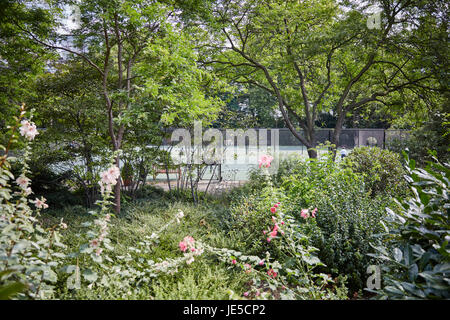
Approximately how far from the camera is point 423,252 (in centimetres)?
142

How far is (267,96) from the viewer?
75.5ft

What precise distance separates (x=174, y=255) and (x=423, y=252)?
82.4 inches

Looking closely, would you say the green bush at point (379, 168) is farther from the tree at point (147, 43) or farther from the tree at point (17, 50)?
the tree at point (17, 50)

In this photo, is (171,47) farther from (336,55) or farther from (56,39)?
(336,55)

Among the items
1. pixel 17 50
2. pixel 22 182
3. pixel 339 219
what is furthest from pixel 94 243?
pixel 17 50

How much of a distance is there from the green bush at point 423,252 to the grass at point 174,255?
925 mm

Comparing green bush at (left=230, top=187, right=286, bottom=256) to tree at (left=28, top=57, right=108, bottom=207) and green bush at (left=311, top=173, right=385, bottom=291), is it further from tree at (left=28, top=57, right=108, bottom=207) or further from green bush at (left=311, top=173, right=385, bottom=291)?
tree at (left=28, top=57, right=108, bottom=207)

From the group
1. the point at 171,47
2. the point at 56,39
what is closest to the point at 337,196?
the point at 171,47

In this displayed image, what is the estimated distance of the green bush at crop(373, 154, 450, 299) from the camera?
1263 mm

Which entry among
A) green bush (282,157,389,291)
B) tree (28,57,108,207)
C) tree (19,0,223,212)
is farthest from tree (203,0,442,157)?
tree (28,57,108,207)

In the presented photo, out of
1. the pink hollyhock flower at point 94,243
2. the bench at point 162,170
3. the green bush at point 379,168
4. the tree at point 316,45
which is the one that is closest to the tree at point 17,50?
the bench at point 162,170

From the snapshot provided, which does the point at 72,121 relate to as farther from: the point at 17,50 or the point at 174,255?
the point at 174,255

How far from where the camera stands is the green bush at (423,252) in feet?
4.14

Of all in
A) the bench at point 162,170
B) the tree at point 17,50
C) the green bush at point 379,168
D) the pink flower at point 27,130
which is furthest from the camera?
the bench at point 162,170
